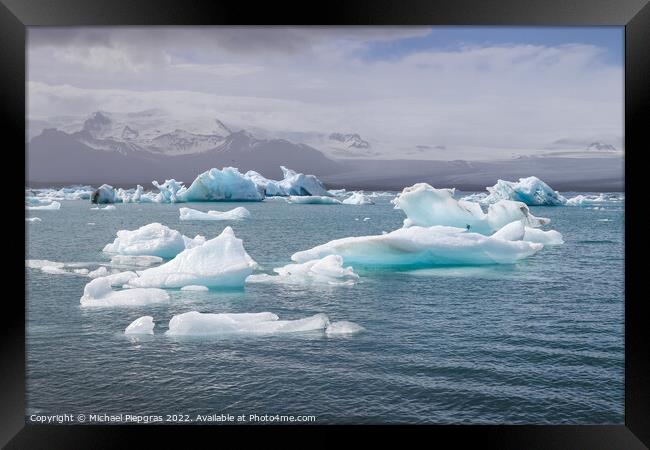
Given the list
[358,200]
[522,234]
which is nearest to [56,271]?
[522,234]

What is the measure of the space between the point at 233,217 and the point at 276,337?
5.56 m

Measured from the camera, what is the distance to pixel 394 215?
12.3m

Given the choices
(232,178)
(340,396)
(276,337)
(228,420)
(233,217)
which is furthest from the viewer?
(233,217)

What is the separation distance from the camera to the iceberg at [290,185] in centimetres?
875

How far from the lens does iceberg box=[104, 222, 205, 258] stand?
6496mm

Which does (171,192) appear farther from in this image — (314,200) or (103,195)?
(314,200)

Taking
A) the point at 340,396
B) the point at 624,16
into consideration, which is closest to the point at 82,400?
the point at 340,396

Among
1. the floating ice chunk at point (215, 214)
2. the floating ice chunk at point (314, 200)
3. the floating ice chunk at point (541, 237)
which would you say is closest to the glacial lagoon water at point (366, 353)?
the floating ice chunk at point (541, 237)

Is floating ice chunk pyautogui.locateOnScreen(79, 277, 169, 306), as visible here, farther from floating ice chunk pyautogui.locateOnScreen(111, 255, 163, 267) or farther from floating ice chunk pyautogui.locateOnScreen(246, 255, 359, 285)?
floating ice chunk pyautogui.locateOnScreen(246, 255, 359, 285)

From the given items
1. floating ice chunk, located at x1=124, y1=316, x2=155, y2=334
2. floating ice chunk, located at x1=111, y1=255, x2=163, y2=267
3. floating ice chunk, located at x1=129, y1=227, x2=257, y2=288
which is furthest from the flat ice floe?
floating ice chunk, located at x1=124, y1=316, x2=155, y2=334

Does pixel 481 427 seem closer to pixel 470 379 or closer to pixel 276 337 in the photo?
pixel 470 379

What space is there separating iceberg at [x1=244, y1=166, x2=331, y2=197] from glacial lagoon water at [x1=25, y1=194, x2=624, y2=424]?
6.39 ft

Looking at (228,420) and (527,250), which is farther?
(527,250)

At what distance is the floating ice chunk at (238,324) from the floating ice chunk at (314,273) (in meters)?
1.11
